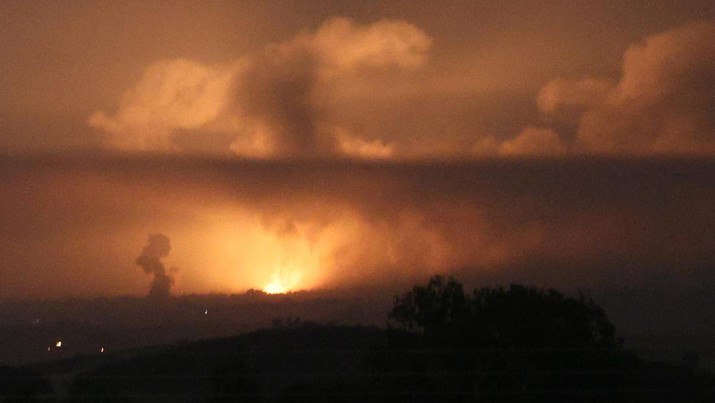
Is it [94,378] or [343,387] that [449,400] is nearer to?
[343,387]

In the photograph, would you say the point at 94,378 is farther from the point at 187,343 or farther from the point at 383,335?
the point at 383,335

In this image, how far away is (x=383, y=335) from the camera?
2906 centimetres

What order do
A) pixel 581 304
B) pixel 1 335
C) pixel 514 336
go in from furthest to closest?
pixel 1 335 → pixel 581 304 → pixel 514 336

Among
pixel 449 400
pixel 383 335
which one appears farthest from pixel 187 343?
pixel 449 400

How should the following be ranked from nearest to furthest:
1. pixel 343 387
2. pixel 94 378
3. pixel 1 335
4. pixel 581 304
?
pixel 94 378 → pixel 343 387 → pixel 581 304 → pixel 1 335

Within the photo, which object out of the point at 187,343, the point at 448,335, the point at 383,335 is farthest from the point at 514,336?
the point at 187,343

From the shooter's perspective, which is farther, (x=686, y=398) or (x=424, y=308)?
(x=424, y=308)

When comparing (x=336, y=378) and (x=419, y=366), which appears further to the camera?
(x=419, y=366)

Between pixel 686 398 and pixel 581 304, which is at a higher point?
pixel 581 304

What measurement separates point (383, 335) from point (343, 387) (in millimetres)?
5555

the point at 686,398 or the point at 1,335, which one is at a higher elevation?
the point at 1,335

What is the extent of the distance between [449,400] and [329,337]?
7.65 meters

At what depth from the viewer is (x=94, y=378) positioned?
72.1 feet

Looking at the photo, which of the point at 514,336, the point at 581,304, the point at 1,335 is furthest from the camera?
the point at 1,335
